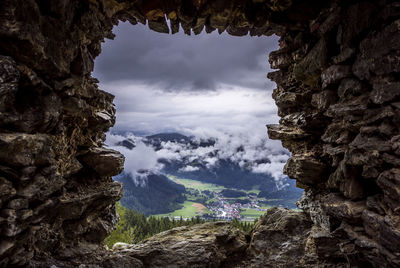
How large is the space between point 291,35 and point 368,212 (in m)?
16.2

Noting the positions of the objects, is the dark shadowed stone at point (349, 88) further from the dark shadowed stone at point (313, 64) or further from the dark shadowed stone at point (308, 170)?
the dark shadowed stone at point (308, 170)

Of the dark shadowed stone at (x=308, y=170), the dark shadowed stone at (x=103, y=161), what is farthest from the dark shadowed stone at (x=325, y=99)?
the dark shadowed stone at (x=103, y=161)

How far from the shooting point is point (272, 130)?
22234 mm

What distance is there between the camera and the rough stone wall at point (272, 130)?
11.5 metres

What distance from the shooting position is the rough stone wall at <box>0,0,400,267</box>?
11453 mm

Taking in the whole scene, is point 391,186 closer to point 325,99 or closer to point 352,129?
point 352,129

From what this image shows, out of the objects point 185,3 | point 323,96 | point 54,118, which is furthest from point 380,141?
point 54,118

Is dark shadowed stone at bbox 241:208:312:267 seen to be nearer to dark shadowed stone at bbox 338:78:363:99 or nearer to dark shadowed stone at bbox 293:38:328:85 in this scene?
dark shadowed stone at bbox 338:78:363:99

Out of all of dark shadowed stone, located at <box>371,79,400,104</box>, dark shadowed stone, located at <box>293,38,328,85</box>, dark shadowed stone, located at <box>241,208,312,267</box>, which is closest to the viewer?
dark shadowed stone, located at <box>371,79,400,104</box>

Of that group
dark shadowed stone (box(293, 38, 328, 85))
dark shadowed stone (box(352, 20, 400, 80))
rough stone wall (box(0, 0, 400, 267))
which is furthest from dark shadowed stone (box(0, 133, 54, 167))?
dark shadowed stone (box(352, 20, 400, 80))

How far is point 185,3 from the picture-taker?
16.8 metres

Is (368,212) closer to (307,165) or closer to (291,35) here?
(307,165)

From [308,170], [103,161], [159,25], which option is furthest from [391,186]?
[103,161]

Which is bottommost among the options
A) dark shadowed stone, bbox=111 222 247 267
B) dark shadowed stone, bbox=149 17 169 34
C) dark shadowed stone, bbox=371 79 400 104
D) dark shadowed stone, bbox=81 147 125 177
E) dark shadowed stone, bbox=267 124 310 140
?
dark shadowed stone, bbox=111 222 247 267
